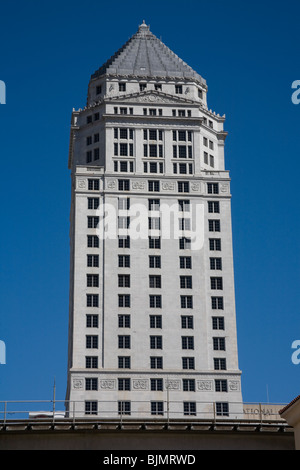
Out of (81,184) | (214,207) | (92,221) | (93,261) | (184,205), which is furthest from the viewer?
(214,207)

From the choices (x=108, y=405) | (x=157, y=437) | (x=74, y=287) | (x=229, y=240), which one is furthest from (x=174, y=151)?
(x=157, y=437)

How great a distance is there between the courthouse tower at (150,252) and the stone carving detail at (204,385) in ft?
0.45

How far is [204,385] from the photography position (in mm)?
140875

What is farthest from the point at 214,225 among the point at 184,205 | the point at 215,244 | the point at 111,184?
the point at 111,184

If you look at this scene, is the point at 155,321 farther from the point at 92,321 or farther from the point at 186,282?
the point at 92,321

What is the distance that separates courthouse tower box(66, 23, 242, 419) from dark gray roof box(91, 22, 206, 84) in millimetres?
456

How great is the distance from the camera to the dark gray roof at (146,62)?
164 m

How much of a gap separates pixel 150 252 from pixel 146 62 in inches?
1425

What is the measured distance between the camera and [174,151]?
15638 centimetres

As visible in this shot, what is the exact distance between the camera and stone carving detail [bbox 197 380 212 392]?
140 meters

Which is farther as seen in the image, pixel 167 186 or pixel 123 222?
pixel 167 186
